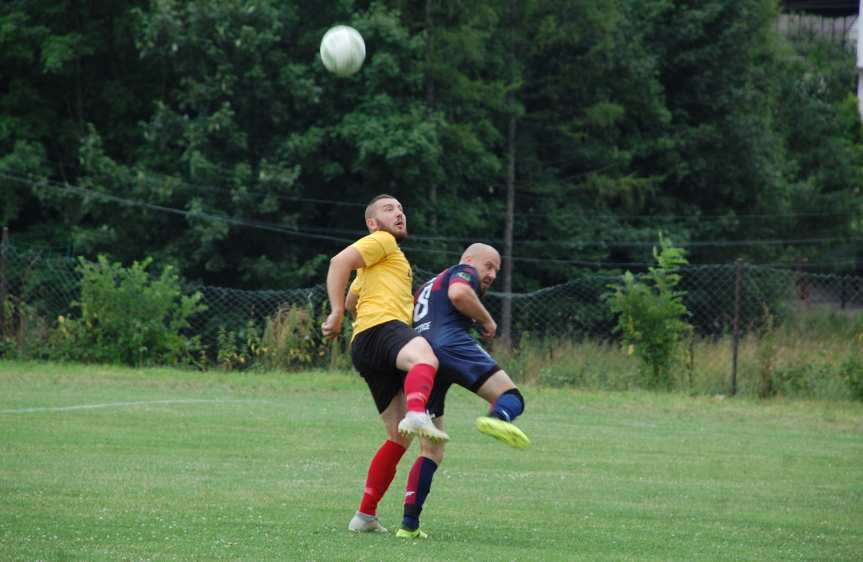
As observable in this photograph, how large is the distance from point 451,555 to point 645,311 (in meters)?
13.0

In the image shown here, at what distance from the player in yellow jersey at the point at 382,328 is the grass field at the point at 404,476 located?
0.48 metres

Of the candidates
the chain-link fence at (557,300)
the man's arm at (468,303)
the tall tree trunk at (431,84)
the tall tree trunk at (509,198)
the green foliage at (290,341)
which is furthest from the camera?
the tall tree trunk at (509,198)

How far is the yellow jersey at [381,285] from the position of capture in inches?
297

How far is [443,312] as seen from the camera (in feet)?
26.0

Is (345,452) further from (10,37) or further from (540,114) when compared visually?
(540,114)

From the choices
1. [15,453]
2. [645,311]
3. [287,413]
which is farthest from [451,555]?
[645,311]

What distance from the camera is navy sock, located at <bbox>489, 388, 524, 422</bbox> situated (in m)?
7.42

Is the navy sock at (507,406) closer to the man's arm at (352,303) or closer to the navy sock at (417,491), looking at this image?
the navy sock at (417,491)

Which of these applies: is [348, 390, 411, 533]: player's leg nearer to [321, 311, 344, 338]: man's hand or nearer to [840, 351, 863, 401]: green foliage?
[321, 311, 344, 338]: man's hand

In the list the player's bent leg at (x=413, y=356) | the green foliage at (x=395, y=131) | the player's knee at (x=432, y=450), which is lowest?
the player's knee at (x=432, y=450)

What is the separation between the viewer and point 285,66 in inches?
1421

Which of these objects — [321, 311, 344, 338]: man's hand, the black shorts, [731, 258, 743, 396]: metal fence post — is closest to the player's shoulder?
the black shorts

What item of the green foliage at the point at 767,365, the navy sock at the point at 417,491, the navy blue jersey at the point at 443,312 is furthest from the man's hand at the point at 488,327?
the green foliage at the point at 767,365

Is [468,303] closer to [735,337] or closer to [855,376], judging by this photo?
[735,337]
